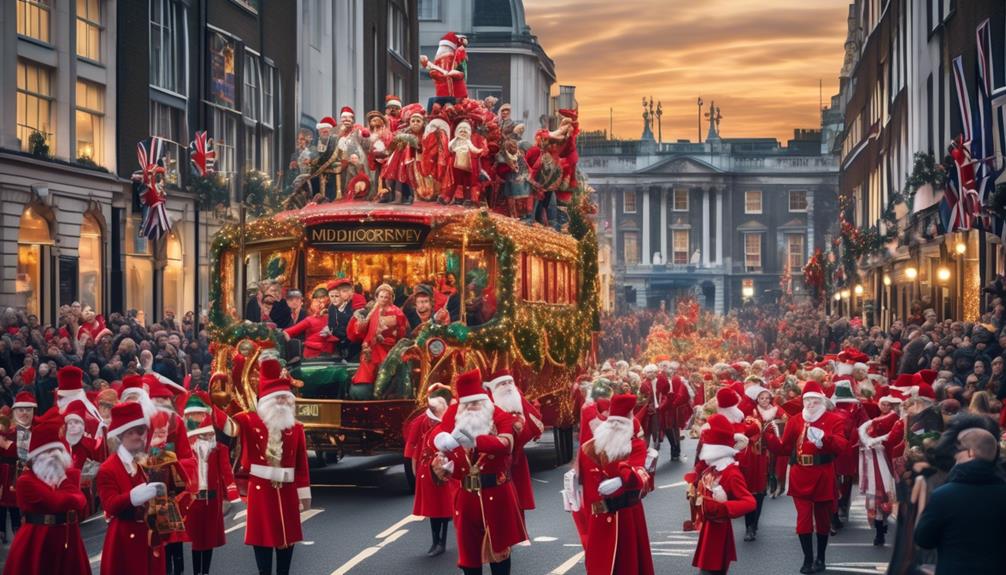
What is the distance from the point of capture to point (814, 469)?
43.7 feet

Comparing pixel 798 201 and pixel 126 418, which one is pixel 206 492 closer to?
pixel 126 418

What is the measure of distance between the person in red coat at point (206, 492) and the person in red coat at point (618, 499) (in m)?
3.06

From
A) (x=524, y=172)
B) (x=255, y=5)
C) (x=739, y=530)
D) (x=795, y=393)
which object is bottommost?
(x=739, y=530)

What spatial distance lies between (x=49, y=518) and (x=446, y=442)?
9.33 feet

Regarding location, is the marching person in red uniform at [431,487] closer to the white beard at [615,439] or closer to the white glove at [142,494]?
the white beard at [615,439]

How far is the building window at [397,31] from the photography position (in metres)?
59.6

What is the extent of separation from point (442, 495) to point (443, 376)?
145 inches

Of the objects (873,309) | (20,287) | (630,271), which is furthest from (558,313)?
(630,271)

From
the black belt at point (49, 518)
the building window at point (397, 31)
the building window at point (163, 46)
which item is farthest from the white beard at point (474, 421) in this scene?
the building window at point (397, 31)

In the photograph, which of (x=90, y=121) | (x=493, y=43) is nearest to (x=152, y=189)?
(x=90, y=121)

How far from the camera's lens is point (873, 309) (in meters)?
48.6

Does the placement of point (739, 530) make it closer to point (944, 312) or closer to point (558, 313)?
point (558, 313)

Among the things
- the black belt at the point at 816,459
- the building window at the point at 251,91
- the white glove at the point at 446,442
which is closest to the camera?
the white glove at the point at 446,442

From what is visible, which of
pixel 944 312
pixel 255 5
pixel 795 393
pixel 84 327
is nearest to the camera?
pixel 795 393
